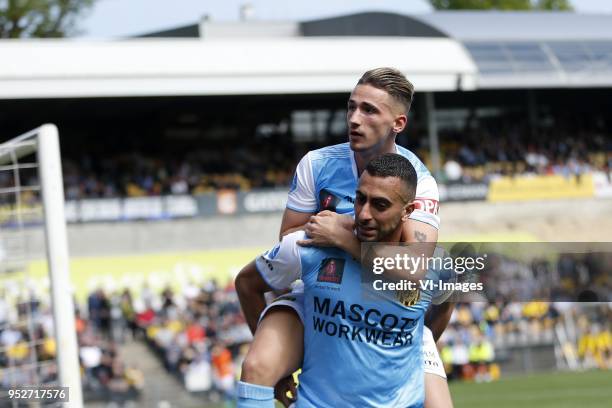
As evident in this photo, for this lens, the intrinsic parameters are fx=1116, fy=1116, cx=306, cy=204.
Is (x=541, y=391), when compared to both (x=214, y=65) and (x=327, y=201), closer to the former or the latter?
(x=214, y=65)

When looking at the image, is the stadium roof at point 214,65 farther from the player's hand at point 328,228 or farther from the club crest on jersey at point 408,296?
the club crest on jersey at point 408,296

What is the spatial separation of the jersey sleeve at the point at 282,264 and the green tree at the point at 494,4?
48420 mm

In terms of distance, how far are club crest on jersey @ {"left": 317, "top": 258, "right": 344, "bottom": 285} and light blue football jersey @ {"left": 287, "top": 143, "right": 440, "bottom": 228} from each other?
290 millimetres

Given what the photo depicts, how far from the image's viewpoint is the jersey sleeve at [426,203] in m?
4.57

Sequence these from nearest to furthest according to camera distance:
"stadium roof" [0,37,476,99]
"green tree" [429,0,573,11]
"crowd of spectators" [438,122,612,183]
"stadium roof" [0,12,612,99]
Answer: "stadium roof" [0,37,476,99] → "stadium roof" [0,12,612,99] → "crowd of spectators" [438,122,612,183] → "green tree" [429,0,573,11]

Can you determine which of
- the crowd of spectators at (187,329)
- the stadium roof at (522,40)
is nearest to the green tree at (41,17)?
the stadium roof at (522,40)

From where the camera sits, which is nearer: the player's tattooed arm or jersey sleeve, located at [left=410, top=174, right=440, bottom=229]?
the player's tattooed arm

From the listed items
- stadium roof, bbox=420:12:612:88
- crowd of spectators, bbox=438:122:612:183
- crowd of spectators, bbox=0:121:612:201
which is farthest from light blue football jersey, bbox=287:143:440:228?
stadium roof, bbox=420:12:612:88

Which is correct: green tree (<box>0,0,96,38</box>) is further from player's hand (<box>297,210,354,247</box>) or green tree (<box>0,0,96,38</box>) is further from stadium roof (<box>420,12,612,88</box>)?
player's hand (<box>297,210,354,247</box>)

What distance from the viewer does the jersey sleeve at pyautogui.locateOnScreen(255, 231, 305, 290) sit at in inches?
183

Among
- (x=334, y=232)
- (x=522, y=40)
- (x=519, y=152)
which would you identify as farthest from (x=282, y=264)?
(x=522, y=40)

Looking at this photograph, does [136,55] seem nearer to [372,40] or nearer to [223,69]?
[223,69]

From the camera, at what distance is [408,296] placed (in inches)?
177

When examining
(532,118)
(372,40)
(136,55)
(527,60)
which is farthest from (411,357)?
(532,118)
